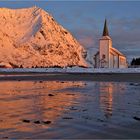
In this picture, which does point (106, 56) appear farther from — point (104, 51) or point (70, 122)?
point (70, 122)

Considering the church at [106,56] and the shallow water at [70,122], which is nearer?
the shallow water at [70,122]

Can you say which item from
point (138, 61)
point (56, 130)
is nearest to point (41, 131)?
point (56, 130)

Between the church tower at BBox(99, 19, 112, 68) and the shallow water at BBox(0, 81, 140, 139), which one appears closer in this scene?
the shallow water at BBox(0, 81, 140, 139)

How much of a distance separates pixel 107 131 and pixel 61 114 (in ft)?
10.9

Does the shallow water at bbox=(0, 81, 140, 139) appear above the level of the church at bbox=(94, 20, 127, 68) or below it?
below

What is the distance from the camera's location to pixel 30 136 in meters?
8.65

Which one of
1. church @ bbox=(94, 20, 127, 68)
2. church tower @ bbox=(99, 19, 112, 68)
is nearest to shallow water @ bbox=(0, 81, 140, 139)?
church tower @ bbox=(99, 19, 112, 68)

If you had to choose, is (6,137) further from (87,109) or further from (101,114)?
(87,109)

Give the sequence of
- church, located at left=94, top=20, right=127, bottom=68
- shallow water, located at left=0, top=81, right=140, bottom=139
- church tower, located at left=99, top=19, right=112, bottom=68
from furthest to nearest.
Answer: church, located at left=94, top=20, right=127, bottom=68 → church tower, located at left=99, top=19, right=112, bottom=68 → shallow water, located at left=0, top=81, right=140, bottom=139

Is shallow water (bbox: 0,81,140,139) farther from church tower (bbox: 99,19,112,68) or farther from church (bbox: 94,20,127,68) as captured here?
church (bbox: 94,20,127,68)

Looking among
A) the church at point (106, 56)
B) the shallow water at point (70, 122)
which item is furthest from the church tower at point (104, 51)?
the shallow water at point (70, 122)

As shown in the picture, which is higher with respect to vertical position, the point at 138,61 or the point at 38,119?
the point at 138,61

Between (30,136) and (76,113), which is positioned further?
(76,113)

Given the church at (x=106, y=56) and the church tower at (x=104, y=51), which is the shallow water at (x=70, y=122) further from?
the church at (x=106, y=56)
